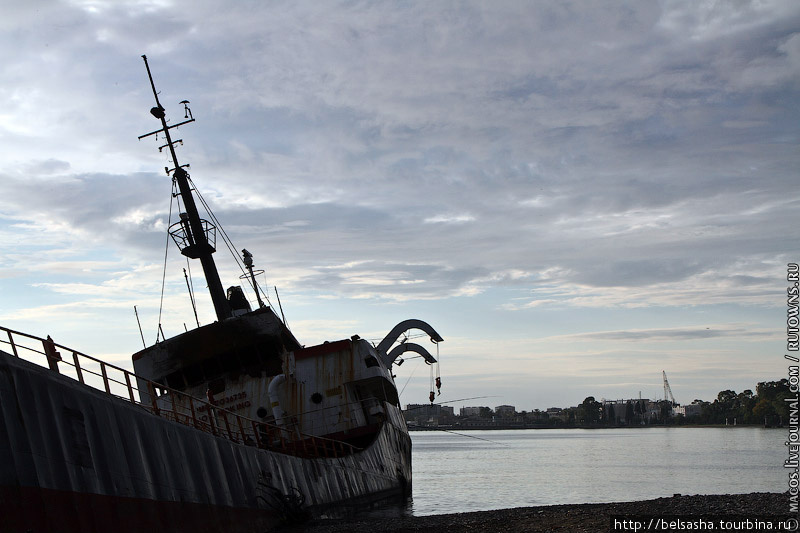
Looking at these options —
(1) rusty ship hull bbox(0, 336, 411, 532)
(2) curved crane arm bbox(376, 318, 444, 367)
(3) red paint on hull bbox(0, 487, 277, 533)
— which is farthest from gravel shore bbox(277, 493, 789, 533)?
(2) curved crane arm bbox(376, 318, 444, 367)

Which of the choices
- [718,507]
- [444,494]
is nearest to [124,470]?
[718,507]

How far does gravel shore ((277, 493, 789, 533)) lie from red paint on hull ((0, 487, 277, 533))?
126 inches

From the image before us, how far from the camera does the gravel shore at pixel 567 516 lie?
49.6 feet

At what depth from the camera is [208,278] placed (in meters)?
30.3

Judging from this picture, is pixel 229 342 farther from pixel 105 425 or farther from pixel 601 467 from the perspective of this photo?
pixel 601 467

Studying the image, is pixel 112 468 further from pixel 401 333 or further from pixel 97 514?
pixel 401 333

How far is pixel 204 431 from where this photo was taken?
17.0m

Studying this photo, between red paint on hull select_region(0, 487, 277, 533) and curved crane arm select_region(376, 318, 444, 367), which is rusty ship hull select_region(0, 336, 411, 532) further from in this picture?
curved crane arm select_region(376, 318, 444, 367)

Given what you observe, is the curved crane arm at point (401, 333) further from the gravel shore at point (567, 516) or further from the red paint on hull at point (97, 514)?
the red paint on hull at point (97, 514)

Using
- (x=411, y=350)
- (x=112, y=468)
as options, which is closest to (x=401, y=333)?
(x=411, y=350)

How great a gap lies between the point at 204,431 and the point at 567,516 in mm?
8193

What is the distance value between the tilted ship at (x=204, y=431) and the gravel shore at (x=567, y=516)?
6.99 feet

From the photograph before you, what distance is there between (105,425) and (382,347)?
2383cm

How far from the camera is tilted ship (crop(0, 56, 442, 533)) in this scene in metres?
12.1
